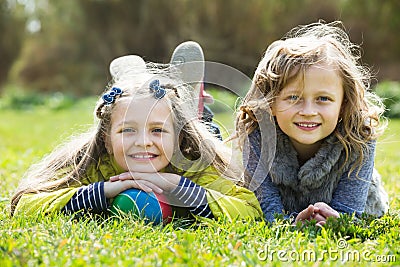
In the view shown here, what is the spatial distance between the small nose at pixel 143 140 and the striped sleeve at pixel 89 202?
32 centimetres

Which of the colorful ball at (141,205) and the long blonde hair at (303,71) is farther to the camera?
the long blonde hair at (303,71)

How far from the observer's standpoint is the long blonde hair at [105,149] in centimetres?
376

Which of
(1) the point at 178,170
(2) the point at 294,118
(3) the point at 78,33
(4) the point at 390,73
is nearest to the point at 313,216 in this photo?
(2) the point at 294,118

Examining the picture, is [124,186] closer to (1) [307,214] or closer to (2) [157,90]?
(2) [157,90]

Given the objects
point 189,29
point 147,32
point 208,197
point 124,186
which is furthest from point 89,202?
point 147,32

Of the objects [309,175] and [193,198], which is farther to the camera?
[309,175]

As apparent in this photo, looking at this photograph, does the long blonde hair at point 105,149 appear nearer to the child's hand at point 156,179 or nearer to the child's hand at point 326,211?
the child's hand at point 156,179

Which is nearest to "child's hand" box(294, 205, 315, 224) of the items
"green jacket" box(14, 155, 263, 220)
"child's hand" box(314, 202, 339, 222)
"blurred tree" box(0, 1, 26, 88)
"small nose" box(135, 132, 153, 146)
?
"child's hand" box(314, 202, 339, 222)

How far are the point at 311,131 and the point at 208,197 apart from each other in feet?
2.31

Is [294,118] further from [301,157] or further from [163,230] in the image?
[163,230]

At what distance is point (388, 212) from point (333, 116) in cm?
73

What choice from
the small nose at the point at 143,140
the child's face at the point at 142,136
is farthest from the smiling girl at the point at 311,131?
the small nose at the point at 143,140

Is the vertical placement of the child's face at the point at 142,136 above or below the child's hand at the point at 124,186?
above

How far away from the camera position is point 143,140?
352cm
